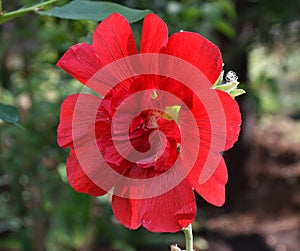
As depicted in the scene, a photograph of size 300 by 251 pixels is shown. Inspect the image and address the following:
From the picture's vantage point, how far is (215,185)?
1.59 feet

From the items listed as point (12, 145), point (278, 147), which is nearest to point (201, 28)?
point (12, 145)

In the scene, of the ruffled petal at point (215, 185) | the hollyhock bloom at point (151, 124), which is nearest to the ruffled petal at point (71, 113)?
the hollyhock bloom at point (151, 124)

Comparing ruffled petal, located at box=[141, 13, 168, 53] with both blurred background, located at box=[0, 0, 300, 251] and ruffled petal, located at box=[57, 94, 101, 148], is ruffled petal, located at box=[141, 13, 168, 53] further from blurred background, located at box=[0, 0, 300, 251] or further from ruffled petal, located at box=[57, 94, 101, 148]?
blurred background, located at box=[0, 0, 300, 251]

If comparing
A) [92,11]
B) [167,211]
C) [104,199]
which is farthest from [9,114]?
[104,199]

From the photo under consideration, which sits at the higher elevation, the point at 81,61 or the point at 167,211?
the point at 81,61

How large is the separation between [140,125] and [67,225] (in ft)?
4.95

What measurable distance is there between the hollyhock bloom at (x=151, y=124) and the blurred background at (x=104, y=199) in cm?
19

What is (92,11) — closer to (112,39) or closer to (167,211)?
(112,39)

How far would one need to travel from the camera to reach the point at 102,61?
1.70 ft

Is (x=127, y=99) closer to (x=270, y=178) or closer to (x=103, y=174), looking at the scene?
(x=103, y=174)

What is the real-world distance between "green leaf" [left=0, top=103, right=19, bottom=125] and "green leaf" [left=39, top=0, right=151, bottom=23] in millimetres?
129

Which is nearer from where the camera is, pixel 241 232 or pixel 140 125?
pixel 140 125

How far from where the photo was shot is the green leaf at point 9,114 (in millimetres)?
634

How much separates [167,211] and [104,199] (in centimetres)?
90
